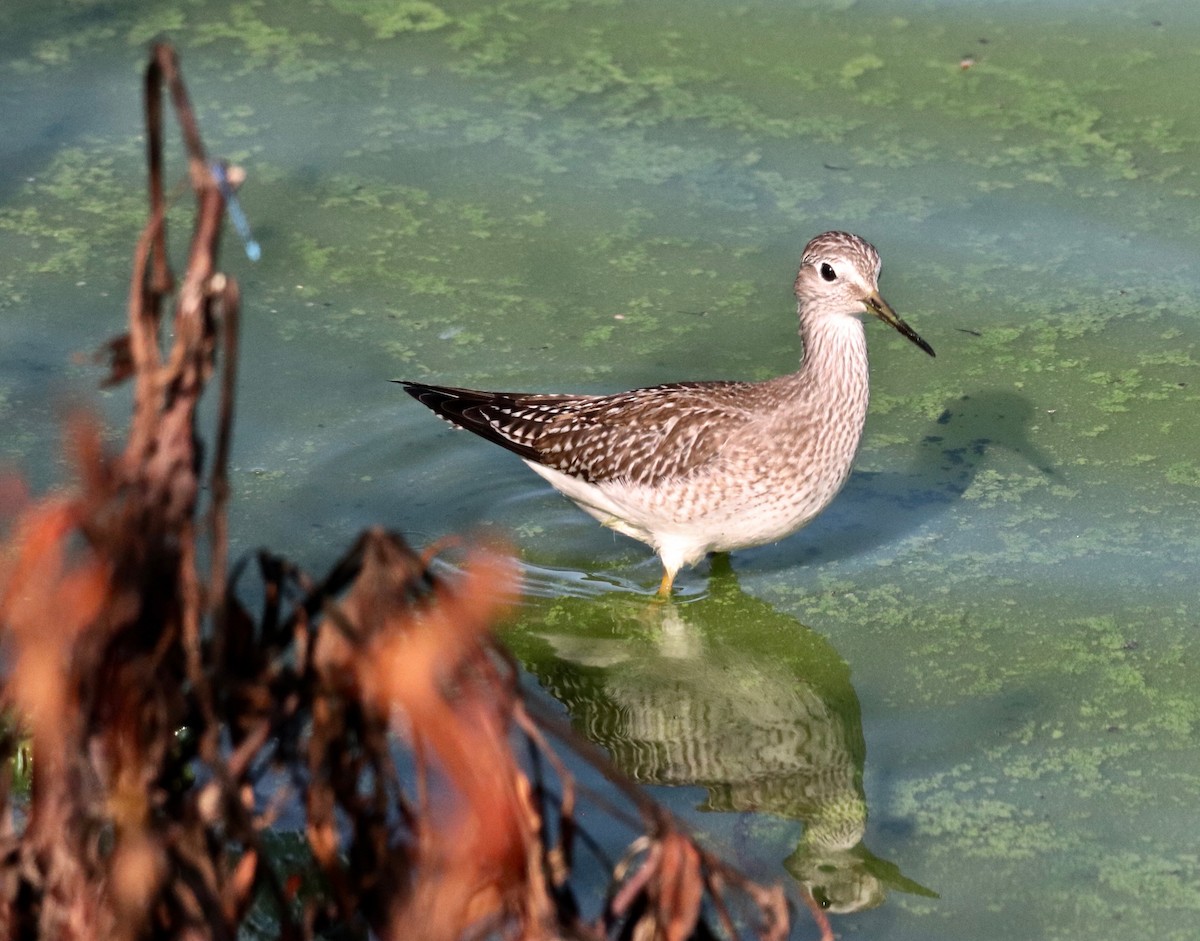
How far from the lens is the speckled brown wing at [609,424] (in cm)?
563

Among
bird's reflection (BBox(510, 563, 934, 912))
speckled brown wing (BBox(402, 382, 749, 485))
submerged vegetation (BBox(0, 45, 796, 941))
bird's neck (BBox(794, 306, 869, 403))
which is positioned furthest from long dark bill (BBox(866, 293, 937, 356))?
submerged vegetation (BBox(0, 45, 796, 941))

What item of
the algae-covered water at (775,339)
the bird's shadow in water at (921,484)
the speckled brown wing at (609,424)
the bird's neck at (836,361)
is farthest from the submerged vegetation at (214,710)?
the bird's shadow in water at (921,484)

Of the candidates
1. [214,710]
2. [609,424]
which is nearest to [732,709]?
[609,424]

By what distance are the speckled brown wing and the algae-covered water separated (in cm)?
33

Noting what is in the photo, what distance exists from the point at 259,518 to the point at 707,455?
1.48m

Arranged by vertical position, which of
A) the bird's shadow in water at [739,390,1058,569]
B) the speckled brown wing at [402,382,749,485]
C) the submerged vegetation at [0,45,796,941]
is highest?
the submerged vegetation at [0,45,796,941]

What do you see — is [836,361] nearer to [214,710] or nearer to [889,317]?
[889,317]

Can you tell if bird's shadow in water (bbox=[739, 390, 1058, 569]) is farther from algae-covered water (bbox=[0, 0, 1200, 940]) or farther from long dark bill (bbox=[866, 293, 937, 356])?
long dark bill (bbox=[866, 293, 937, 356])

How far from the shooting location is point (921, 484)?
20.1 ft

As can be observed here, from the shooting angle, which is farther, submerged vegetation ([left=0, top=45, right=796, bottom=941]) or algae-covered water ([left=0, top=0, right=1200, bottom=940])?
algae-covered water ([left=0, top=0, right=1200, bottom=940])

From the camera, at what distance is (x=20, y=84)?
8.08m

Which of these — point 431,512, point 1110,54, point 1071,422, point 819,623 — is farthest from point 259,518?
point 1110,54

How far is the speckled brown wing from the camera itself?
5.63 metres

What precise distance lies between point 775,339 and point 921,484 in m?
0.98
